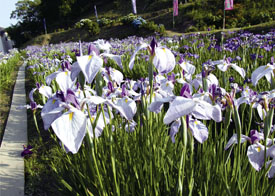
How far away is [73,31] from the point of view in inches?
968

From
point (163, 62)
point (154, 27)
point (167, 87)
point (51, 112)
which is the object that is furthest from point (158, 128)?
point (154, 27)

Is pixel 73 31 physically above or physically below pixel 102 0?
below

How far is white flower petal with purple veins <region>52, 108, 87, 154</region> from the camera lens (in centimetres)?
98

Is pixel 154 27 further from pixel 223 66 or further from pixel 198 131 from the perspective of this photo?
pixel 198 131

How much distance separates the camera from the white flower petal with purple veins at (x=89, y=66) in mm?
1168

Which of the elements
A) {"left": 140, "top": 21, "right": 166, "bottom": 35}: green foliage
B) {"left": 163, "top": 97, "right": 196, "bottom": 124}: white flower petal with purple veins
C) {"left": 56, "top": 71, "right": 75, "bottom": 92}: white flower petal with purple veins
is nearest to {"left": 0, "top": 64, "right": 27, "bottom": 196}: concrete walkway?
{"left": 56, "top": 71, "right": 75, "bottom": 92}: white flower petal with purple veins

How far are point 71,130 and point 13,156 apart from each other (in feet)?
9.46

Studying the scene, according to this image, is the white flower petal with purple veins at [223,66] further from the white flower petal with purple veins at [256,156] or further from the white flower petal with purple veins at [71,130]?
the white flower petal with purple veins at [71,130]

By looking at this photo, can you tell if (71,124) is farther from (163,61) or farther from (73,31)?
(73,31)

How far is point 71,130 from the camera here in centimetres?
100

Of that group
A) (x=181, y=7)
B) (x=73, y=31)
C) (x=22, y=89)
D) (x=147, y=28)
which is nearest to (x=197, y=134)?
(x=22, y=89)

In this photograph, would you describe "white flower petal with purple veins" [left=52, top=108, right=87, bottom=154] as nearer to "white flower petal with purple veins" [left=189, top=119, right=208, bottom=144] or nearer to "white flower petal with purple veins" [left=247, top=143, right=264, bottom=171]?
"white flower petal with purple veins" [left=189, top=119, right=208, bottom=144]

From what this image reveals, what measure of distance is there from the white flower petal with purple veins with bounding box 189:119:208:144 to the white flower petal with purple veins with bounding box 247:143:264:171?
261 millimetres

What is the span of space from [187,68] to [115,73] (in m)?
0.73
